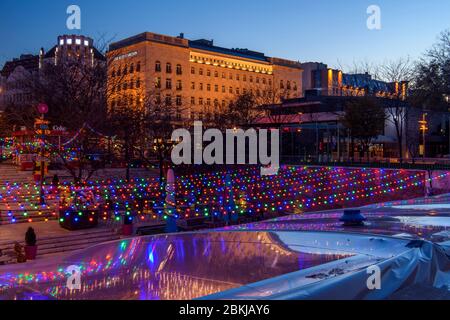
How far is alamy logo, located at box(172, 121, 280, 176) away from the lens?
2966 cm

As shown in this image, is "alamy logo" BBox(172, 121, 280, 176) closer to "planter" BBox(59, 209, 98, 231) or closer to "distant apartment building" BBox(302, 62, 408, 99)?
"planter" BBox(59, 209, 98, 231)

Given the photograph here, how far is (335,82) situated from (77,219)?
59.3 meters

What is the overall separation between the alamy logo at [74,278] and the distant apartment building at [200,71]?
5357 centimetres

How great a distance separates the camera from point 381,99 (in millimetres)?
39875

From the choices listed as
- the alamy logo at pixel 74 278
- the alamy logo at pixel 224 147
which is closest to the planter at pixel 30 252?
the alamy logo at pixel 74 278

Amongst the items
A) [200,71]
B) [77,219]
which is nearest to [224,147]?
[77,219]

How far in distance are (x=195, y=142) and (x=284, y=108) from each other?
682 inches

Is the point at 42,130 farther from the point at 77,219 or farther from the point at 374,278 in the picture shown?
the point at 374,278

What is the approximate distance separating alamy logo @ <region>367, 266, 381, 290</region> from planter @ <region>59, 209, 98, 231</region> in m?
A: 14.4

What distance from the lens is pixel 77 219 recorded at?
607 inches

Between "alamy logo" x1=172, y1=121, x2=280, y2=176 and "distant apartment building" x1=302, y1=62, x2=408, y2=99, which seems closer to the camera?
"alamy logo" x1=172, y1=121, x2=280, y2=176

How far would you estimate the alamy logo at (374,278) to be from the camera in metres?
2.13

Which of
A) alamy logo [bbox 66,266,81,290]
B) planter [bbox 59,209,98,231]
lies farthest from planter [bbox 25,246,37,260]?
alamy logo [bbox 66,266,81,290]
